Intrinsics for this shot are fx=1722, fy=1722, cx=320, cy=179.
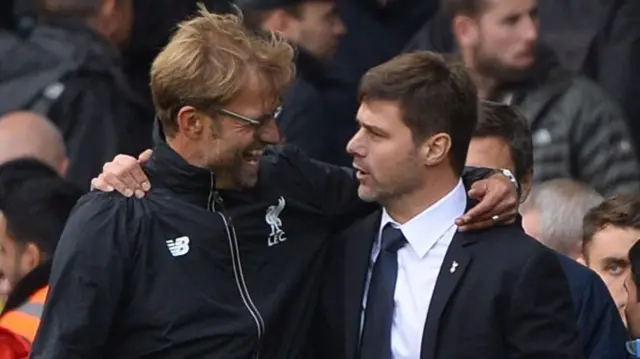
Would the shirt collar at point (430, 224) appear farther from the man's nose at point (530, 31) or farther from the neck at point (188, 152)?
the man's nose at point (530, 31)

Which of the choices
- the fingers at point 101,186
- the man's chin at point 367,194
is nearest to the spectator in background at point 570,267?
the man's chin at point 367,194

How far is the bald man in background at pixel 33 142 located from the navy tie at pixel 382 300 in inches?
73.0

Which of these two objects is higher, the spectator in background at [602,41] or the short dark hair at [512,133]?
the short dark hair at [512,133]

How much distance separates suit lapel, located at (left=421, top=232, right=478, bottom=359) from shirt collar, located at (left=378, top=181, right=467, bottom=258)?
49 mm

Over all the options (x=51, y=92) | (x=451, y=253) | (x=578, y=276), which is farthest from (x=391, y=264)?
(x=51, y=92)

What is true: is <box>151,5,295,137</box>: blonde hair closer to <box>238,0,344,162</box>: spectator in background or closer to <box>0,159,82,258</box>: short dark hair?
<box>0,159,82,258</box>: short dark hair

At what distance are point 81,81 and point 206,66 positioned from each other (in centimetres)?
219

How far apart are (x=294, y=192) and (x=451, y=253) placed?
0.45 meters

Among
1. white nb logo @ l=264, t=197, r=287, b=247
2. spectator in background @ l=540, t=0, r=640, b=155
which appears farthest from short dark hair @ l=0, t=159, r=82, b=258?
spectator in background @ l=540, t=0, r=640, b=155

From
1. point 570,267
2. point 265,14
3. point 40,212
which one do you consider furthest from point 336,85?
point 570,267

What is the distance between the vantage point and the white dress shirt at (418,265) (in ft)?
12.8

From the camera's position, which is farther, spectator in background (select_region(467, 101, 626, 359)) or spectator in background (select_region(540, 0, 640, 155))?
spectator in background (select_region(540, 0, 640, 155))

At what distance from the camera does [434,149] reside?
3957 mm

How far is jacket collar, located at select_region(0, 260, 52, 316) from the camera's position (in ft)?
14.2
